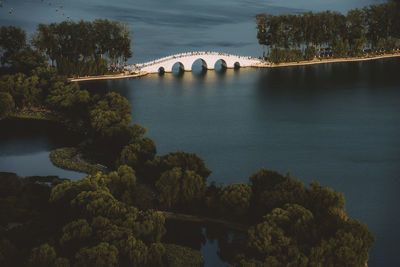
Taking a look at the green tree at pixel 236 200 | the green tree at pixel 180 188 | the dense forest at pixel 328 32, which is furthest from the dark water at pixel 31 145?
the dense forest at pixel 328 32

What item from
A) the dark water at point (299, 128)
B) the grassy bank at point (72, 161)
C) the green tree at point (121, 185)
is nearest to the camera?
the green tree at point (121, 185)

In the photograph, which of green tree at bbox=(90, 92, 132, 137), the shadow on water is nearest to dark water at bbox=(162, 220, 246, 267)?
green tree at bbox=(90, 92, 132, 137)

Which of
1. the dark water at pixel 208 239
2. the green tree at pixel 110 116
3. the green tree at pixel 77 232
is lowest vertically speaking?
the dark water at pixel 208 239

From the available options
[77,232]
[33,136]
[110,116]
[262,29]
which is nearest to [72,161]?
[110,116]

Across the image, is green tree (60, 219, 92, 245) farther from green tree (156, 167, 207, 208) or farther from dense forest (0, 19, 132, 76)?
dense forest (0, 19, 132, 76)

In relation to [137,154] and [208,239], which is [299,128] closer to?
[137,154]

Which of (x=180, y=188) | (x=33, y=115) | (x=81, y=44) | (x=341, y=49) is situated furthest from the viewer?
(x=341, y=49)

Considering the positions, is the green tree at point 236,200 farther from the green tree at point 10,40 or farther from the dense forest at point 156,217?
the green tree at point 10,40
